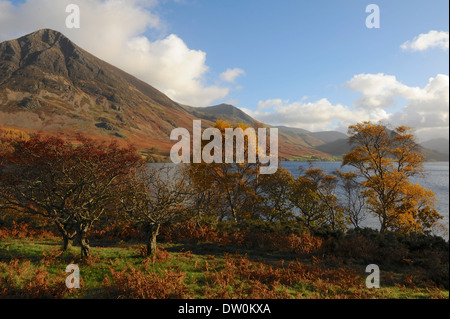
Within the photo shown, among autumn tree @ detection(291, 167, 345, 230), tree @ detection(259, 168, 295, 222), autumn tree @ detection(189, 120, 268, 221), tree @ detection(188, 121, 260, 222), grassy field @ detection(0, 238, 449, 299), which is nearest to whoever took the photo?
grassy field @ detection(0, 238, 449, 299)

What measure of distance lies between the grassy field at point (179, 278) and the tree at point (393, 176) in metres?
14.6

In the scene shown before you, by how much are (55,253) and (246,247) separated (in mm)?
11228

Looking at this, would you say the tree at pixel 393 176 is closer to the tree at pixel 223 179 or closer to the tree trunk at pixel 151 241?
the tree at pixel 223 179

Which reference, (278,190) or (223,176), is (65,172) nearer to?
(223,176)

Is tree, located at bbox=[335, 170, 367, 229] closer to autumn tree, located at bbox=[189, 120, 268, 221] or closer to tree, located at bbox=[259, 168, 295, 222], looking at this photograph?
tree, located at bbox=[259, 168, 295, 222]

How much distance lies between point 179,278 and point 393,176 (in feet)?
81.4

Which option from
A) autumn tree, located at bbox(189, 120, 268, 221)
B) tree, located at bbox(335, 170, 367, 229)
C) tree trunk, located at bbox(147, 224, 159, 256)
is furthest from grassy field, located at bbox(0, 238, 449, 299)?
tree, located at bbox(335, 170, 367, 229)

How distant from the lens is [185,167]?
26875 millimetres

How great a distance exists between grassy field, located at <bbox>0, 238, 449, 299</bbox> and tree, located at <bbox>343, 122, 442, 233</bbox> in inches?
574

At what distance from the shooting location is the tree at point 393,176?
77.2 ft

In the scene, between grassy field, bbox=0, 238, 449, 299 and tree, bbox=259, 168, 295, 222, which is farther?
tree, bbox=259, 168, 295, 222

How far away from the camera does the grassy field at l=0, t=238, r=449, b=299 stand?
8.70m

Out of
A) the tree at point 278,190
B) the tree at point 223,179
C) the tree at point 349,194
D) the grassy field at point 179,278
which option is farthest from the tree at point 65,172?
the tree at point 349,194
